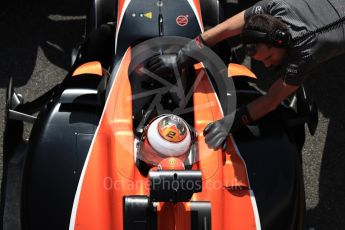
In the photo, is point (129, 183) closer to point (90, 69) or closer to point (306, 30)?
point (90, 69)

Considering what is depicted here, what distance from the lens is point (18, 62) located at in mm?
4137

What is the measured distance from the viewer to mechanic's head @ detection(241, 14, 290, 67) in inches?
93.6

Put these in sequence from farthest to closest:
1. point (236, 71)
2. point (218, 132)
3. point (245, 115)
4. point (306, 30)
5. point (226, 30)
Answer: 1. point (236, 71)
2. point (226, 30)
3. point (245, 115)
4. point (218, 132)
5. point (306, 30)

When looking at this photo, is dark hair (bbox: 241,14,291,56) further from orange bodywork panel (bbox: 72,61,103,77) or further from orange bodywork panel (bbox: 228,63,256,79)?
orange bodywork panel (bbox: 72,61,103,77)

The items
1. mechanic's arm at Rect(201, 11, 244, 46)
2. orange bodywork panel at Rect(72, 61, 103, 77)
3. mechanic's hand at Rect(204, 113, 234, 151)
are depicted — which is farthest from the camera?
orange bodywork panel at Rect(72, 61, 103, 77)

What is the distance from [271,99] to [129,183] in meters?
0.92

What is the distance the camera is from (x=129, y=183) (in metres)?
2.50

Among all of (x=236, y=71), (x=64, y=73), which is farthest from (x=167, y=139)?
(x=64, y=73)

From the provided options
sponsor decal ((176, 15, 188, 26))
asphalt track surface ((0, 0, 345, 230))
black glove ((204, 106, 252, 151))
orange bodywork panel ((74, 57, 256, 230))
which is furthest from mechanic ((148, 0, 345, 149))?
asphalt track surface ((0, 0, 345, 230))

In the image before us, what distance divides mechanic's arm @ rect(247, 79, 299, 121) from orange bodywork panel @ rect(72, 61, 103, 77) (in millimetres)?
958

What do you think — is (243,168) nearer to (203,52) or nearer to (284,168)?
(284,168)

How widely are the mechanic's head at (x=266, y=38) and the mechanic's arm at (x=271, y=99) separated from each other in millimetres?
208

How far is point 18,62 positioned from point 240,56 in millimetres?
1919

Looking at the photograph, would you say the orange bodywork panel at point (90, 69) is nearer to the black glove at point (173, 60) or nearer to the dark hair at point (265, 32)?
the black glove at point (173, 60)
